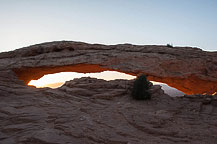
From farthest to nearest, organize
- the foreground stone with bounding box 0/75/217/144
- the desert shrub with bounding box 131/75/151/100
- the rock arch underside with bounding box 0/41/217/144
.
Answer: the desert shrub with bounding box 131/75/151/100 → the rock arch underside with bounding box 0/41/217/144 → the foreground stone with bounding box 0/75/217/144

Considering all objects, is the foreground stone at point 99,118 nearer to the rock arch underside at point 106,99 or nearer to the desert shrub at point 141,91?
the rock arch underside at point 106,99

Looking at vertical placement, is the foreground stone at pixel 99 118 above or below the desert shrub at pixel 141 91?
below

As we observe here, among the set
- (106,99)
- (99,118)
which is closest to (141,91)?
(106,99)

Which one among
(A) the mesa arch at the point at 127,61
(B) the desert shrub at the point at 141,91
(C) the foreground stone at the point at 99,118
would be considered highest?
(A) the mesa arch at the point at 127,61

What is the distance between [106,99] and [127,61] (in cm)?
753

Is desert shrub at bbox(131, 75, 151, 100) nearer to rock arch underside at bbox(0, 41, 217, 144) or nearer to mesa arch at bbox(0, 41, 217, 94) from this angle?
rock arch underside at bbox(0, 41, 217, 144)

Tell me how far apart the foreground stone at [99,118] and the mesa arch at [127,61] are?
4535 millimetres

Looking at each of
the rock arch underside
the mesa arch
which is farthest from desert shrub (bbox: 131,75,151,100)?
the mesa arch

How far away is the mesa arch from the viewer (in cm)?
1995

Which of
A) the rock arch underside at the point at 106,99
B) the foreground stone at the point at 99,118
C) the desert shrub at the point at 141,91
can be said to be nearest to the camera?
the foreground stone at the point at 99,118

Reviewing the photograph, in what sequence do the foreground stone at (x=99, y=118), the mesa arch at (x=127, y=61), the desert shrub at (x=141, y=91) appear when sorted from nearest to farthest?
the foreground stone at (x=99, y=118), the desert shrub at (x=141, y=91), the mesa arch at (x=127, y=61)

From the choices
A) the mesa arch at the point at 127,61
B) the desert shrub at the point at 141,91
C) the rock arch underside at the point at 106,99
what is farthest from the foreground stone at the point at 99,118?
the mesa arch at the point at 127,61

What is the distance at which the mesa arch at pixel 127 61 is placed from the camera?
1995cm

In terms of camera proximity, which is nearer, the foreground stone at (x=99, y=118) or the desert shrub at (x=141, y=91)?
the foreground stone at (x=99, y=118)
